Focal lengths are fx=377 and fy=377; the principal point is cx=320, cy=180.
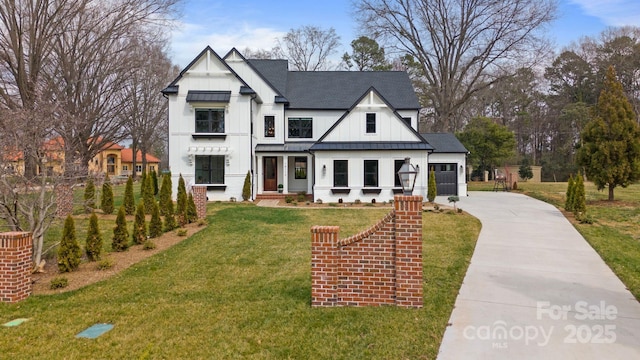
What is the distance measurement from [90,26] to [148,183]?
1048 cm

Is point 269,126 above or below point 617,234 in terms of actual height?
above

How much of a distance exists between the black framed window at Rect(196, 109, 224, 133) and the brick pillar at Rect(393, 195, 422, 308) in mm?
15540

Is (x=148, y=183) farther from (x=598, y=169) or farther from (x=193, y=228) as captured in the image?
(x=598, y=169)

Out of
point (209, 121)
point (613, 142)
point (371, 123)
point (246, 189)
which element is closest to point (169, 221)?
point (246, 189)

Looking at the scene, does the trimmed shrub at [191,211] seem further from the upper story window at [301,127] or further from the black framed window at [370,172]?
the upper story window at [301,127]

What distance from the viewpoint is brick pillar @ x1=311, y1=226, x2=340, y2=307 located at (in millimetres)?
5605

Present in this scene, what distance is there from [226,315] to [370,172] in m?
14.3

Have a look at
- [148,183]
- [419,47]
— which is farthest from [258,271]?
[419,47]

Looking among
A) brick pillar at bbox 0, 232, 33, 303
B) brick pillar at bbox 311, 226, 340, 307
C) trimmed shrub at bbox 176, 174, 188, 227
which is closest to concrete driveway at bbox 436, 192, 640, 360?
brick pillar at bbox 311, 226, 340, 307

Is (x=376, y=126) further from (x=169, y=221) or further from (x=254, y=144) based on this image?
(x=169, y=221)

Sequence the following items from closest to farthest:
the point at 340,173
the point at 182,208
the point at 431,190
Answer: the point at 182,208
the point at 431,190
the point at 340,173

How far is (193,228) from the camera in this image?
12016mm

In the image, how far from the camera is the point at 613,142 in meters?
15.8

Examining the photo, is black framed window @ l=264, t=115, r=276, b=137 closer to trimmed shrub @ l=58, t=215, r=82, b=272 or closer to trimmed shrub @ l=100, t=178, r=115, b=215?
trimmed shrub @ l=100, t=178, r=115, b=215
